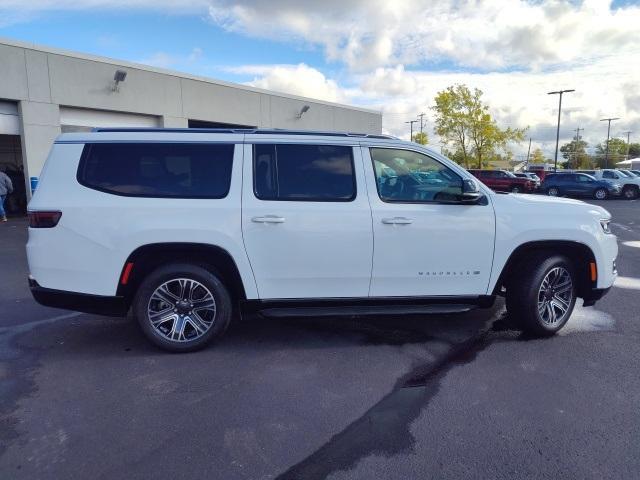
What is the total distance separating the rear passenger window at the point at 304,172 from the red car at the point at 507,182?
2840 cm

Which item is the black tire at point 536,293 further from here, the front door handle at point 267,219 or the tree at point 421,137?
the tree at point 421,137

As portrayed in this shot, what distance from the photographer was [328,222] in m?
4.13

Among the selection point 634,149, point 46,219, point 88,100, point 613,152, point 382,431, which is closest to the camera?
point 382,431

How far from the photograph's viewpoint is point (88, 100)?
15.7 m

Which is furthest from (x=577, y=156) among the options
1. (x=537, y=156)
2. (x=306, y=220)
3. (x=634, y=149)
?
(x=306, y=220)

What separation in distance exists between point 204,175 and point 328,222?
117cm

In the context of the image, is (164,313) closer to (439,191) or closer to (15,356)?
(15,356)

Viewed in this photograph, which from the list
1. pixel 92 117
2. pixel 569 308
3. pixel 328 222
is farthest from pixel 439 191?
pixel 92 117

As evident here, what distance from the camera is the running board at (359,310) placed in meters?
4.22

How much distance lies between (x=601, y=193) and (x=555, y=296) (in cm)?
2593

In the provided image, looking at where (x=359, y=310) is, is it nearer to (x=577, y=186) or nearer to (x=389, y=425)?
(x=389, y=425)

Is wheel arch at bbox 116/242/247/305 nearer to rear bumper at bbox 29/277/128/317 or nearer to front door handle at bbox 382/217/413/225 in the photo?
rear bumper at bbox 29/277/128/317

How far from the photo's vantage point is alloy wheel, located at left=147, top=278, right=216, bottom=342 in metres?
4.15

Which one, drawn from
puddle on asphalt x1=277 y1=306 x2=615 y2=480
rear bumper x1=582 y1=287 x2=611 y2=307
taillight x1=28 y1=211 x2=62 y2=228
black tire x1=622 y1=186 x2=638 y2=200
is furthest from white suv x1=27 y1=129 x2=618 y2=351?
black tire x1=622 y1=186 x2=638 y2=200
